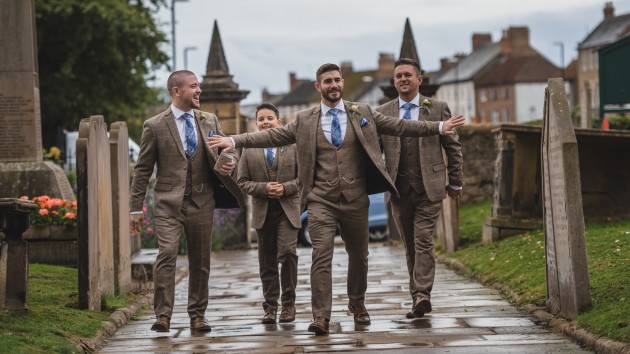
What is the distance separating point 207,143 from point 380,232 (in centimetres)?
1879

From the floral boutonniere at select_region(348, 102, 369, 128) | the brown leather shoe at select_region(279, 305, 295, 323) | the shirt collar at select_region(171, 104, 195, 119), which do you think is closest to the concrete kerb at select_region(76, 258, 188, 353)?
the brown leather shoe at select_region(279, 305, 295, 323)

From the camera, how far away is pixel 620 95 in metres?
23.9

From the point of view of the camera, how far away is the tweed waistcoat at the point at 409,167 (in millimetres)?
12172

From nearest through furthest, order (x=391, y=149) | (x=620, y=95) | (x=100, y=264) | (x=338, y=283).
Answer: (x=391, y=149) → (x=100, y=264) → (x=338, y=283) → (x=620, y=95)

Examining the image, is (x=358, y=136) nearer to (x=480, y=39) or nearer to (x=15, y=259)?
(x=15, y=259)

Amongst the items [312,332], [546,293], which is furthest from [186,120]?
[546,293]

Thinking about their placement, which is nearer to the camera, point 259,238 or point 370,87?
point 259,238

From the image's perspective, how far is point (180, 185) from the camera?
1159 centimetres

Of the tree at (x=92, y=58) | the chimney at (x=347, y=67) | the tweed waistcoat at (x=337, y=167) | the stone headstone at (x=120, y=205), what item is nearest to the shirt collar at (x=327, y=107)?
the tweed waistcoat at (x=337, y=167)

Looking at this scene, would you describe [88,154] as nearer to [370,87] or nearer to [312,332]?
[312,332]

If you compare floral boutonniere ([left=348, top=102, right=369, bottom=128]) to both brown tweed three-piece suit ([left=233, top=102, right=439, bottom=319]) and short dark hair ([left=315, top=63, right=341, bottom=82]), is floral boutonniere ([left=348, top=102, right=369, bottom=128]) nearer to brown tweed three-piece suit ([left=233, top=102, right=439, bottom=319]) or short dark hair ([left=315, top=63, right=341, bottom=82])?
brown tweed three-piece suit ([left=233, top=102, right=439, bottom=319])

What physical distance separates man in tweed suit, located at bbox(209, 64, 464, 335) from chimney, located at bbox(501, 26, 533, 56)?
Result: 119 metres

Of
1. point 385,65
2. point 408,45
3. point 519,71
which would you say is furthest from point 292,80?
point 408,45

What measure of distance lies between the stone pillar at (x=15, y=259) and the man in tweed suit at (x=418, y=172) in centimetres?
314
